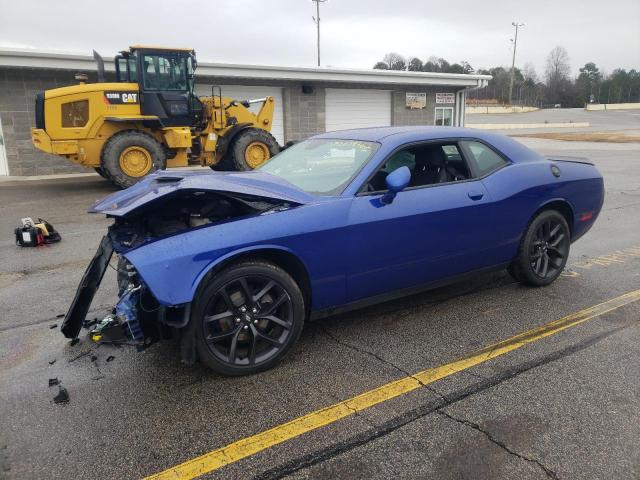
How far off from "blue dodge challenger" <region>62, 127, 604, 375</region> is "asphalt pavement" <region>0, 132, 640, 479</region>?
0.87ft

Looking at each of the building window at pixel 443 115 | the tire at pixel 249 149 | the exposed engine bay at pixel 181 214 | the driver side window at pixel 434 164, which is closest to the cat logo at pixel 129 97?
the tire at pixel 249 149

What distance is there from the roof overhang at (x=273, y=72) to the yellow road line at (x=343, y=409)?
1560cm

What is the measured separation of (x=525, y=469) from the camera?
90.7 inches

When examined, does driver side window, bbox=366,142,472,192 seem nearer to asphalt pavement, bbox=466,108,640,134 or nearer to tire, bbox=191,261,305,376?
tire, bbox=191,261,305,376

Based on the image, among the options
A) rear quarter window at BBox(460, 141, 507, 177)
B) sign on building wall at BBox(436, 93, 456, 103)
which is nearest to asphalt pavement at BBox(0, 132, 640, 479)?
rear quarter window at BBox(460, 141, 507, 177)

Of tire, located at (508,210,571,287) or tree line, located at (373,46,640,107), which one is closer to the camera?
tire, located at (508,210,571,287)

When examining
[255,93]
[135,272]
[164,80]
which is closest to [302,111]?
[255,93]

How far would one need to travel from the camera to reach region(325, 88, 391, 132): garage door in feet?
70.2

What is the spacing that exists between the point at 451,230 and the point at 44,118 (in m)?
10.4

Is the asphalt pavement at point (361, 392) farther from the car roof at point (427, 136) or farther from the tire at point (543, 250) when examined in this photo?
the car roof at point (427, 136)

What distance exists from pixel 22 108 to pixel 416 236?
A: 51.8ft

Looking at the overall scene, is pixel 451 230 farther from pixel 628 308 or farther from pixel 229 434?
pixel 229 434

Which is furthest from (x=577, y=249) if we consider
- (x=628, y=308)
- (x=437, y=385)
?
(x=437, y=385)

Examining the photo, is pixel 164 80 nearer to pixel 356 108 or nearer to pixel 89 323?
pixel 89 323
